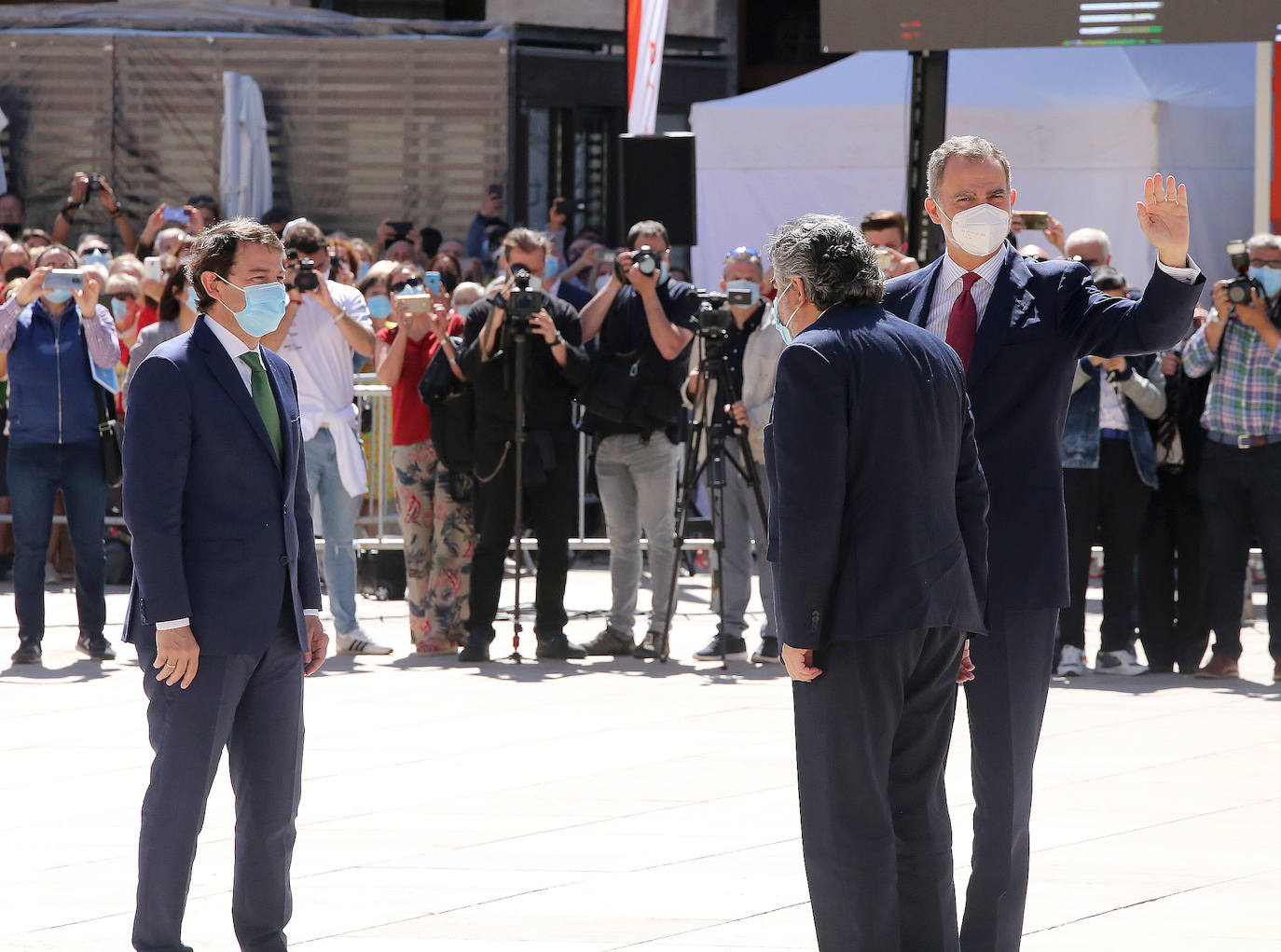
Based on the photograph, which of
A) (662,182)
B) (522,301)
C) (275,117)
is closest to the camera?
(522,301)

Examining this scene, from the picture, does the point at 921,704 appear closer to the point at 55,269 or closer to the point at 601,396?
the point at 601,396

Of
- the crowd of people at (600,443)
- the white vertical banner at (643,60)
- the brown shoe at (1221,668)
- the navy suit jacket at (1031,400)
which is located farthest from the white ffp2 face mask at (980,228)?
the white vertical banner at (643,60)

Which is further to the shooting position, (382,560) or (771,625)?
(382,560)

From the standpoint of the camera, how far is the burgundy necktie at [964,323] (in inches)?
175

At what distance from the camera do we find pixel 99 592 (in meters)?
9.85

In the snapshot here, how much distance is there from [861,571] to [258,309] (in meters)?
1.69

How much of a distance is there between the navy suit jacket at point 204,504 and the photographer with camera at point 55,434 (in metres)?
5.48

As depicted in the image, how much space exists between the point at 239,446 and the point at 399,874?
170 cm

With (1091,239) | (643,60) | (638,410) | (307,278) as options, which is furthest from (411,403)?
(1091,239)

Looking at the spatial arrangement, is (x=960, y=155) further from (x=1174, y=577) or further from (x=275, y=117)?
(x=275, y=117)

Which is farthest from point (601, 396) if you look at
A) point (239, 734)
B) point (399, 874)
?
point (239, 734)

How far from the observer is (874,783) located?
12.8ft

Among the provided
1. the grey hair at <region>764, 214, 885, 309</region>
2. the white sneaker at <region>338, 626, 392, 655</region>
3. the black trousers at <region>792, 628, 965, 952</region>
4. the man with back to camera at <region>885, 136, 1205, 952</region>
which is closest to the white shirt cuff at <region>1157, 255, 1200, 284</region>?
the man with back to camera at <region>885, 136, 1205, 952</region>

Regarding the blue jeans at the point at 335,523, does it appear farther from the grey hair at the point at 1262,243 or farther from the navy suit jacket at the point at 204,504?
the navy suit jacket at the point at 204,504
